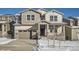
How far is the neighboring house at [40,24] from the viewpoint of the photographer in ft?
15.4

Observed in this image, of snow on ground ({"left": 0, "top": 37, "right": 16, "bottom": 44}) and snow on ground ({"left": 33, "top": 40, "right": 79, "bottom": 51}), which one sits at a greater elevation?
snow on ground ({"left": 0, "top": 37, "right": 16, "bottom": 44})

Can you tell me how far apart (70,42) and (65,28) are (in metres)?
0.26

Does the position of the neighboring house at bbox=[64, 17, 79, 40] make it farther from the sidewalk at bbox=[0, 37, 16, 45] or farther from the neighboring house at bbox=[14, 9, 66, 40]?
the sidewalk at bbox=[0, 37, 16, 45]

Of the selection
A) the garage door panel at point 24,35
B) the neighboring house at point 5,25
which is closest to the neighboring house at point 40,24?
the garage door panel at point 24,35

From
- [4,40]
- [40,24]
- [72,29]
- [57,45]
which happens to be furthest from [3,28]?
[72,29]

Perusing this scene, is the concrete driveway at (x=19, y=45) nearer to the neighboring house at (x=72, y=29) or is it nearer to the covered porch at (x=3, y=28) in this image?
the covered porch at (x=3, y=28)

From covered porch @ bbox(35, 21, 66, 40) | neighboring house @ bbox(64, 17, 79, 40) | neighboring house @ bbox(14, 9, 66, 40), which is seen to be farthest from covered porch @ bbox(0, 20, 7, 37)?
neighboring house @ bbox(64, 17, 79, 40)

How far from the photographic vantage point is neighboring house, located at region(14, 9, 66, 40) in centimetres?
470

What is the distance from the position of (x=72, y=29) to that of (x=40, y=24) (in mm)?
548

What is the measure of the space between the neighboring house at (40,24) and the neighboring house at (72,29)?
7 cm

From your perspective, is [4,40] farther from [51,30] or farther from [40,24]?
[51,30]

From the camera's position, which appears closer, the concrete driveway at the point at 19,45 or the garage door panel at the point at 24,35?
the concrete driveway at the point at 19,45

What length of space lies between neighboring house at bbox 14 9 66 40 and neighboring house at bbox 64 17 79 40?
0.23 feet

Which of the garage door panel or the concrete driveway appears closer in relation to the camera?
the concrete driveway
